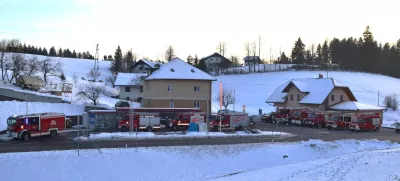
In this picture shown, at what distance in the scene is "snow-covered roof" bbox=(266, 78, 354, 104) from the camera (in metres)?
62.3

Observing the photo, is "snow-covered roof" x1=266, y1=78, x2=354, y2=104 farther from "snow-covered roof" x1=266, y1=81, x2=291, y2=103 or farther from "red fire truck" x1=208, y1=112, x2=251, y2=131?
"red fire truck" x1=208, y1=112, x2=251, y2=131

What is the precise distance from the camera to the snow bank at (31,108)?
44.1m

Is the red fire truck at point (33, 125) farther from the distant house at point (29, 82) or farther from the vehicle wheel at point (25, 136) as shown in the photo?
the distant house at point (29, 82)

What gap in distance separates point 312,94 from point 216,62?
259ft

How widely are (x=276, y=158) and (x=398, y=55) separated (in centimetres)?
12609

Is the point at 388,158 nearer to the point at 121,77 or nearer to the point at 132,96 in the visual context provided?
the point at 132,96

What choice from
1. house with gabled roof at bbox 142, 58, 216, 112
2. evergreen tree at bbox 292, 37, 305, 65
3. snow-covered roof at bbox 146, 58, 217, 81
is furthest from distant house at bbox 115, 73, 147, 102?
evergreen tree at bbox 292, 37, 305, 65

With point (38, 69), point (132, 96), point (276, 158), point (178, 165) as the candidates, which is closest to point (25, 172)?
point (178, 165)

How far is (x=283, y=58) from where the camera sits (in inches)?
6102

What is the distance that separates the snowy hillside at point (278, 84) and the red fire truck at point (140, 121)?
34978 millimetres

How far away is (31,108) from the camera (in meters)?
48.8

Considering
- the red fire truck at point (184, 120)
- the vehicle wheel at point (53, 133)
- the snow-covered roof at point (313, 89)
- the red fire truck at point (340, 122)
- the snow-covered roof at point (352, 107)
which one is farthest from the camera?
the snow-covered roof at point (313, 89)

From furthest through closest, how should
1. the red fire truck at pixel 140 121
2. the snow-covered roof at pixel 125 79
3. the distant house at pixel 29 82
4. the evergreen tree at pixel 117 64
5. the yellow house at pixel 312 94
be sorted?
the evergreen tree at pixel 117 64, the snow-covered roof at pixel 125 79, the distant house at pixel 29 82, the yellow house at pixel 312 94, the red fire truck at pixel 140 121

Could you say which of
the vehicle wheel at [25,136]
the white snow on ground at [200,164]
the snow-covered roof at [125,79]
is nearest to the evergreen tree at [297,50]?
the snow-covered roof at [125,79]
